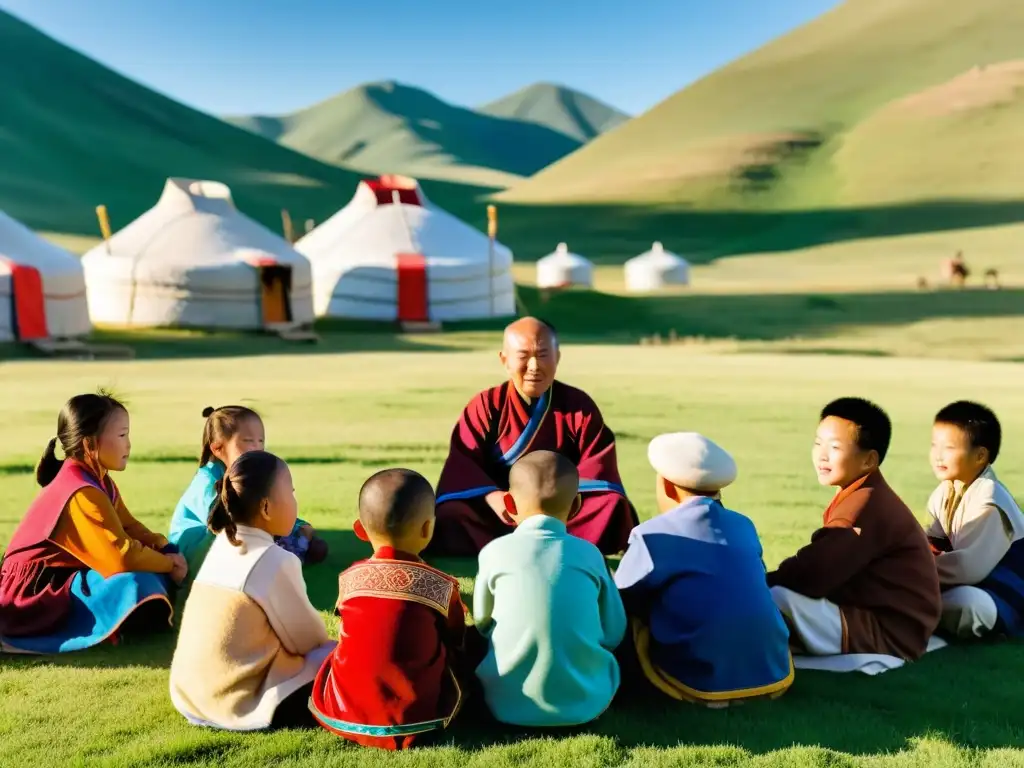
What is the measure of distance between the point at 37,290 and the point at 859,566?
15604mm

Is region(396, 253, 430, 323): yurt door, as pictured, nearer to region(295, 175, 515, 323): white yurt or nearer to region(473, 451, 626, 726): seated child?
region(295, 175, 515, 323): white yurt

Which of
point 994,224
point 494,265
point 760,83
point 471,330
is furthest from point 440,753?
point 760,83

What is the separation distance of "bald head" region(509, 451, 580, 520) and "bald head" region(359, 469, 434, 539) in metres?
0.30

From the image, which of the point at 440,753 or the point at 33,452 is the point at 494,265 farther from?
the point at 440,753

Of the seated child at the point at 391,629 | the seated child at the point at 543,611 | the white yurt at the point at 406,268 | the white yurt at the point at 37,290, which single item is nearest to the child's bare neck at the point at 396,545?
the seated child at the point at 391,629

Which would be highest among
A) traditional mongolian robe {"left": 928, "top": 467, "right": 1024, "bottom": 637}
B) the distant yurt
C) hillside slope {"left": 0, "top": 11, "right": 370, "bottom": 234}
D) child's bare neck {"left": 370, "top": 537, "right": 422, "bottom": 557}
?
hillside slope {"left": 0, "top": 11, "right": 370, "bottom": 234}

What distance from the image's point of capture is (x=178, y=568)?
151 inches

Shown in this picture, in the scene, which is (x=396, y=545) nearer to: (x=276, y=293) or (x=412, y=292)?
(x=276, y=293)

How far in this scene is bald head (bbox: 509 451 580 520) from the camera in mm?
2840

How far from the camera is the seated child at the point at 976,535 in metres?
3.64

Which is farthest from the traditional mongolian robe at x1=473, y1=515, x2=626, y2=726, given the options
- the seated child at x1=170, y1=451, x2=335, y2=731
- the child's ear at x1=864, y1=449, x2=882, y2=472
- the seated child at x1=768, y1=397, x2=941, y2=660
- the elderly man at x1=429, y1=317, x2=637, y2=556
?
the elderly man at x1=429, y1=317, x2=637, y2=556

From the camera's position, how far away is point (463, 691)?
2.93m

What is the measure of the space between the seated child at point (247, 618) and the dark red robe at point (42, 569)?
892mm

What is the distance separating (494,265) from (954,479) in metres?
17.4
